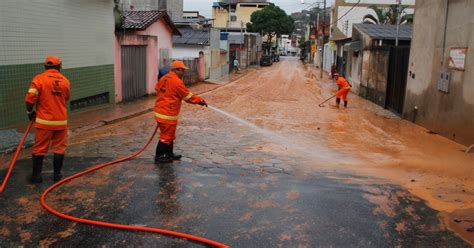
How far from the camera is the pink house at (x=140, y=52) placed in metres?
15.9

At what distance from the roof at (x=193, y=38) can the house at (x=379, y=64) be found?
33.0ft

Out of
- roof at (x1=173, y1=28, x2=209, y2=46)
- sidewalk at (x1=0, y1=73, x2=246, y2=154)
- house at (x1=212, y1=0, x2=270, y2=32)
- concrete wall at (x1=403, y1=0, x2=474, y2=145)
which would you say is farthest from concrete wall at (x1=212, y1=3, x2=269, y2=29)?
concrete wall at (x1=403, y1=0, x2=474, y2=145)

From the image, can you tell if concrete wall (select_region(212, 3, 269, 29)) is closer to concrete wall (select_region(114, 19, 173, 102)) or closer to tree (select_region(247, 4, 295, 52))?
tree (select_region(247, 4, 295, 52))

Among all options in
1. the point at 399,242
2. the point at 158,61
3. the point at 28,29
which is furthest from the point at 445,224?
the point at 158,61

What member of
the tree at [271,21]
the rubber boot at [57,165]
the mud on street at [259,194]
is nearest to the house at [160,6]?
the mud on street at [259,194]

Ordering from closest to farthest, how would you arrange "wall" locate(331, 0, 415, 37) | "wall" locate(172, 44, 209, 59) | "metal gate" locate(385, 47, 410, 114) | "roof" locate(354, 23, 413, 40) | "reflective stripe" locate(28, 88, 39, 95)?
"reflective stripe" locate(28, 88, 39, 95) → "metal gate" locate(385, 47, 410, 114) → "roof" locate(354, 23, 413, 40) → "wall" locate(172, 44, 209, 59) → "wall" locate(331, 0, 415, 37)

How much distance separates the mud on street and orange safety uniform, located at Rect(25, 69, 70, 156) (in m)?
0.62

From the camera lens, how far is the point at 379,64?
1933cm

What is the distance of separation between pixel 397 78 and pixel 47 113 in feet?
45.0

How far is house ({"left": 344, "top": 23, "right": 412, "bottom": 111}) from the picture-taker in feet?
54.0

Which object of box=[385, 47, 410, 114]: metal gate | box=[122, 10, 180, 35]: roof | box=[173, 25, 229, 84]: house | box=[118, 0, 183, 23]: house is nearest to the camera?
box=[385, 47, 410, 114]: metal gate

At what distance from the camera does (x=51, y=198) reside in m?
5.42

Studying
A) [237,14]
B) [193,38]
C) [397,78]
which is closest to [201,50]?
[193,38]

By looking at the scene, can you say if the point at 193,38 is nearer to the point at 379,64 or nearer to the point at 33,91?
the point at 379,64
